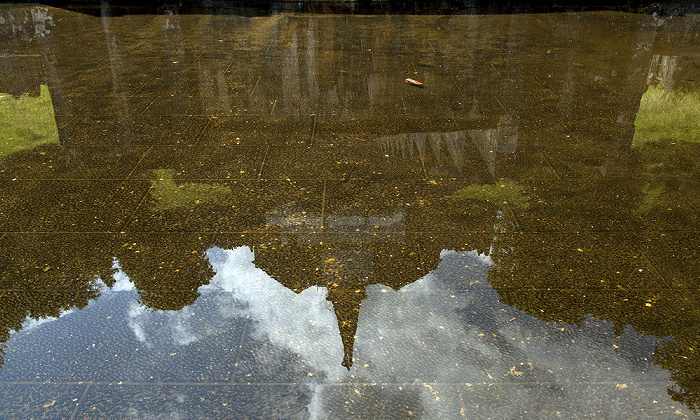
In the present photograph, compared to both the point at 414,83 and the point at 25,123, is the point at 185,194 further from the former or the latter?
the point at 414,83

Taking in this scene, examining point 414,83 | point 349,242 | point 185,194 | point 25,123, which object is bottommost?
point 349,242

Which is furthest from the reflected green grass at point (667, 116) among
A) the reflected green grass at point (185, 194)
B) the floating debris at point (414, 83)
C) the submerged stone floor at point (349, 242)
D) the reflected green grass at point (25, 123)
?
the reflected green grass at point (25, 123)

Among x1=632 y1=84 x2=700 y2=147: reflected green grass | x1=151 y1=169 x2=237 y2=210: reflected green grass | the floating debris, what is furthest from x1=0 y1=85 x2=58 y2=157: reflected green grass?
x1=632 y1=84 x2=700 y2=147: reflected green grass

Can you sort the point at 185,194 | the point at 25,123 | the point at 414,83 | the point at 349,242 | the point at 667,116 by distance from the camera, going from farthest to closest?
the point at 414,83
the point at 667,116
the point at 25,123
the point at 185,194
the point at 349,242

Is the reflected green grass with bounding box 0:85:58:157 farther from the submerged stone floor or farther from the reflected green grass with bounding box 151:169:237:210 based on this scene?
the reflected green grass with bounding box 151:169:237:210

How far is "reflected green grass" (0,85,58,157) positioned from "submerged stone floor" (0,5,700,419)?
0.04m

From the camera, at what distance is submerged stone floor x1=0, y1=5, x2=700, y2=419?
3.06 metres

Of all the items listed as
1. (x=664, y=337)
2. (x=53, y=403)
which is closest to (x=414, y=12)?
(x=664, y=337)

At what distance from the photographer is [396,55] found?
893 cm

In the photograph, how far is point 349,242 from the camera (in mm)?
4223

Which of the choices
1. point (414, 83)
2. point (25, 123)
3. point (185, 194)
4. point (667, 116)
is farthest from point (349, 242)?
point (667, 116)

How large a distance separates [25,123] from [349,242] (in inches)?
182

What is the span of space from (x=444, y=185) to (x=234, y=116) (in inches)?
117

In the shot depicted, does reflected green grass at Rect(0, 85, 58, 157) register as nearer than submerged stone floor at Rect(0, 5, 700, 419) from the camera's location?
No
